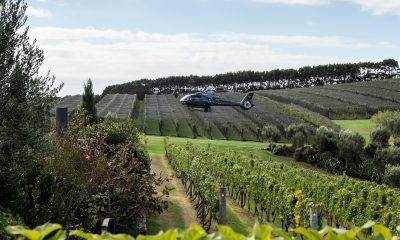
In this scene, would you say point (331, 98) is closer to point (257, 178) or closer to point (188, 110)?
point (188, 110)

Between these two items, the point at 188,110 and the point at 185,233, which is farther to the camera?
the point at 188,110

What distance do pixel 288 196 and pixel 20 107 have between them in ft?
33.9

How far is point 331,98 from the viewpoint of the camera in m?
91.7

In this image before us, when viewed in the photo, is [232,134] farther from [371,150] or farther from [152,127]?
[371,150]

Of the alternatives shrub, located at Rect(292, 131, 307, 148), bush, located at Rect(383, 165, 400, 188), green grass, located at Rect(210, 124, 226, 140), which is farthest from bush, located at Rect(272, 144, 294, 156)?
green grass, located at Rect(210, 124, 226, 140)

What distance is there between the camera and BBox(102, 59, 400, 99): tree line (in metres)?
128

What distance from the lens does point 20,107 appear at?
352 inches

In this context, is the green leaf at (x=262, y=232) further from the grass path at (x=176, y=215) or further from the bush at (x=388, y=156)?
the bush at (x=388, y=156)

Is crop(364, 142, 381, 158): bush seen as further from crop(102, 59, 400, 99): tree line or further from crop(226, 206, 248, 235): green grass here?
crop(102, 59, 400, 99): tree line

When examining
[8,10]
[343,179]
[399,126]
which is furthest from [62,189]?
[399,126]

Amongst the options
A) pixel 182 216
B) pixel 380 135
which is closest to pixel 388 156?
pixel 380 135

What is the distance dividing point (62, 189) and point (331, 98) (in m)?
86.3

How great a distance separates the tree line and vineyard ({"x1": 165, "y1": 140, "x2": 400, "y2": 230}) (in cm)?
10105

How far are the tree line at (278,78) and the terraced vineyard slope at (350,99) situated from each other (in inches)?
906
